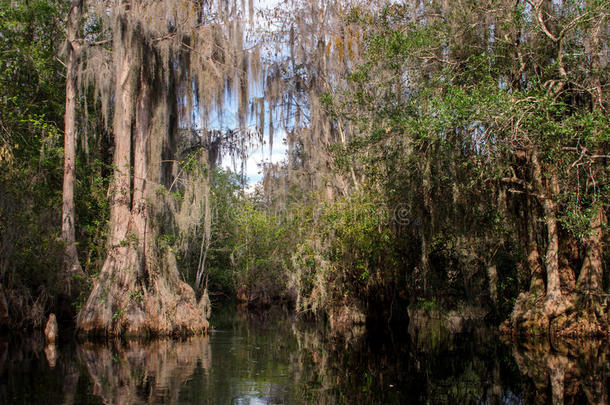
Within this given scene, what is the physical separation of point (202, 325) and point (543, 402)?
8.76 m

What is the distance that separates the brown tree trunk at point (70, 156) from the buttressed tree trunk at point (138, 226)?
1.92 metres

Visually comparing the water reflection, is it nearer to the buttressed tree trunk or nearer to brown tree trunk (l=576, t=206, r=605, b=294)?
brown tree trunk (l=576, t=206, r=605, b=294)

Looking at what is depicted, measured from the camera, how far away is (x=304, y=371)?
28.4 ft

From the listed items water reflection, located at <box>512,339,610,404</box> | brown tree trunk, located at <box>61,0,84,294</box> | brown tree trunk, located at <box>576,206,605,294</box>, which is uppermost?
brown tree trunk, located at <box>61,0,84,294</box>

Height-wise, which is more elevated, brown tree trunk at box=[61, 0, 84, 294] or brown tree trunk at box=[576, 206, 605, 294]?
brown tree trunk at box=[61, 0, 84, 294]

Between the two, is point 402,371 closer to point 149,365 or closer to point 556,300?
point 149,365

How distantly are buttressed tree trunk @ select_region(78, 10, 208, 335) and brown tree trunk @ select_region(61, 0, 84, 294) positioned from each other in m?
1.92

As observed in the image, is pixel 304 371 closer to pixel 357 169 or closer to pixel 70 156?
pixel 357 169

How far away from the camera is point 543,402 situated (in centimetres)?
620

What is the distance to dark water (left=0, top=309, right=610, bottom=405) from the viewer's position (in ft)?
21.7

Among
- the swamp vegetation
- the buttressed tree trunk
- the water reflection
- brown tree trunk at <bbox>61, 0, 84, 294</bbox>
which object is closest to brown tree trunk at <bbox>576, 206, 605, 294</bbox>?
the swamp vegetation

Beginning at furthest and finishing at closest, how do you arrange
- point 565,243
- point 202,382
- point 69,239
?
1. point 69,239
2. point 565,243
3. point 202,382

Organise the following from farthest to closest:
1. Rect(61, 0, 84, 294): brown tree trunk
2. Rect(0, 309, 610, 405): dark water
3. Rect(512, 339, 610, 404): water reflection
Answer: Rect(61, 0, 84, 294): brown tree trunk, Rect(0, 309, 610, 405): dark water, Rect(512, 339, 610, 404): water reflection

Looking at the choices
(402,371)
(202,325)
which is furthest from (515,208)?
(202,325)
